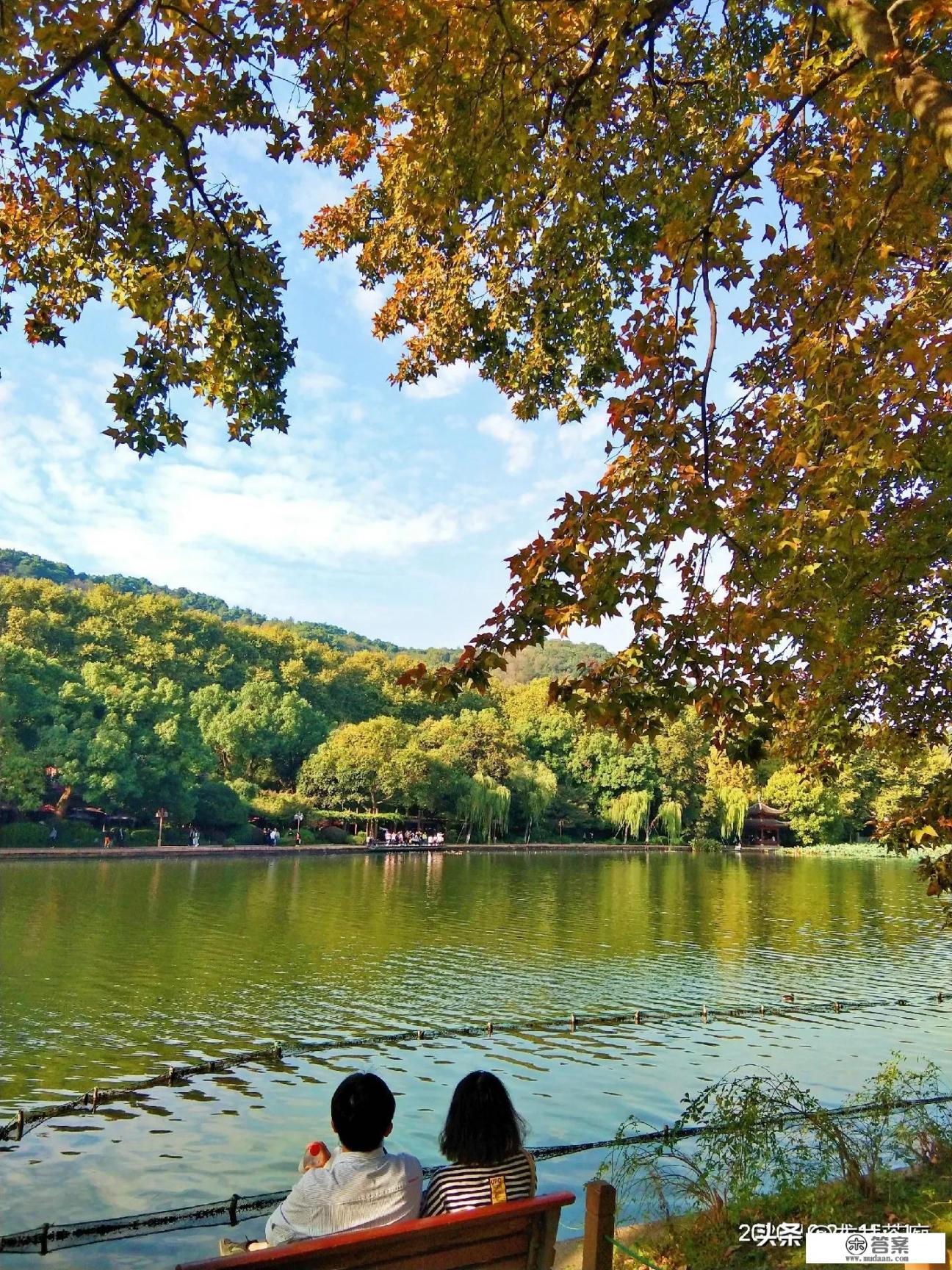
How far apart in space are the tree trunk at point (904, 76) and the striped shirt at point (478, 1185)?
3.82 m

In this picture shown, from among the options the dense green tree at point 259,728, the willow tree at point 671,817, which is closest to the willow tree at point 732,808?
the willow tree at point 671,817

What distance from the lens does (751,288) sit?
5344 millimetres

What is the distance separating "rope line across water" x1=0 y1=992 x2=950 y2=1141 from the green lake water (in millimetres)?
140

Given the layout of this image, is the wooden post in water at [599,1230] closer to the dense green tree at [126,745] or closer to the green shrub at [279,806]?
the dense green tree at [126,745]

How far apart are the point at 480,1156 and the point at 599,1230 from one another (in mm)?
852

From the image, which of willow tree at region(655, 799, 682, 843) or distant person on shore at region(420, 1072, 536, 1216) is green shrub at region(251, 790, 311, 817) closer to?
willow tree at region(655, 799, 682, 843)

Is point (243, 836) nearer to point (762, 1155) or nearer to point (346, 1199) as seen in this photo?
point (762, 1155)

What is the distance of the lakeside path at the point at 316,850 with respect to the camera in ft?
122

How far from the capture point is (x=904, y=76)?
3570mm

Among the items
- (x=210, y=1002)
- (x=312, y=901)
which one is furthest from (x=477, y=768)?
(x=210, y=1002)

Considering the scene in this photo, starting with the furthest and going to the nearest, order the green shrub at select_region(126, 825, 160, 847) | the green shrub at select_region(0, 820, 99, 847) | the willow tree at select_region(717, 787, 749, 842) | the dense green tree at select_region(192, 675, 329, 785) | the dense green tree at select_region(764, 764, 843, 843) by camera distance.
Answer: the willow tree at select_region(717, 787, 749, 842) → the dense green tree at select_region(764, 764, 843, 843) → the dense green tree at select_region(192, 675, 329, 785) → the green shrub at select_region(126, 825, 160, 847) → the green shrub at select_region(0, 820, 99, 847)

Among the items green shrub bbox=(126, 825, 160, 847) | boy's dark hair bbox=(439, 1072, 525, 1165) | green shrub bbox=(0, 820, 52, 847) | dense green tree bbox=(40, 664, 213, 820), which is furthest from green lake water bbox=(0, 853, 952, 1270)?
green shrub bbox=(126, 825, 160, 847)

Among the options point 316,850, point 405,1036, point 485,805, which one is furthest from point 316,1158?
point 485,805

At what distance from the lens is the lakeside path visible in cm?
3712
